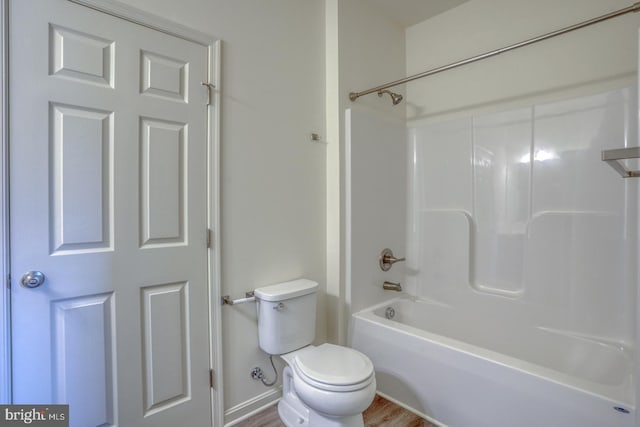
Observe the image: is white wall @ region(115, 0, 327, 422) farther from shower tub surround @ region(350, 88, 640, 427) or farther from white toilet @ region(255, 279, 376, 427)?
shower tub surround @ region(350, 88, 640, 427)

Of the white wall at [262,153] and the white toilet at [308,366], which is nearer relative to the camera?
the white toilet at [308,366]

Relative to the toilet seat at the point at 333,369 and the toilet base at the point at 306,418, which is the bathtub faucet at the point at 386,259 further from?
the toilet base at the point at 306,418

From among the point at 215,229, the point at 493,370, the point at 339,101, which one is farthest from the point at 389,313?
the point at 339,101

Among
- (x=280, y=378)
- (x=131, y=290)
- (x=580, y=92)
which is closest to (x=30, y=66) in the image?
(x=131, y=290)

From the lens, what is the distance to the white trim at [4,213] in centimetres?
107

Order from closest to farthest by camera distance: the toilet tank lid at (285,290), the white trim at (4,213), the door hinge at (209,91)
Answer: the white trim at (4,213), the door hinge at (209,91), the toilet tank lid at (285,290)

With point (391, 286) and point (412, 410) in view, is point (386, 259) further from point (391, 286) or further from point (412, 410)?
point (412, 410)

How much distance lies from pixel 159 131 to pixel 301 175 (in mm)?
846

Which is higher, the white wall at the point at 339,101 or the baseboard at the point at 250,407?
the white wall at the point at 339,101

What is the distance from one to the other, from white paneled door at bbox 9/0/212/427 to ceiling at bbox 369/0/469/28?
1508 millimetres

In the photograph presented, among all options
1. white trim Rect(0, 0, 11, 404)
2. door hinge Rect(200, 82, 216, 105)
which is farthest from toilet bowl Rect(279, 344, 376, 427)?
door hinge Rect(200, 82, 216, 105)

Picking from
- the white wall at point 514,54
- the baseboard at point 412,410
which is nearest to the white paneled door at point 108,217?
the baseboard at point 412,410

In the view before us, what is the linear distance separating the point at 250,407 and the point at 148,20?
80.1 inches

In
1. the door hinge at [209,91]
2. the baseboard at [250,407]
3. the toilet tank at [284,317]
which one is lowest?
the baseboard at [250,407]
